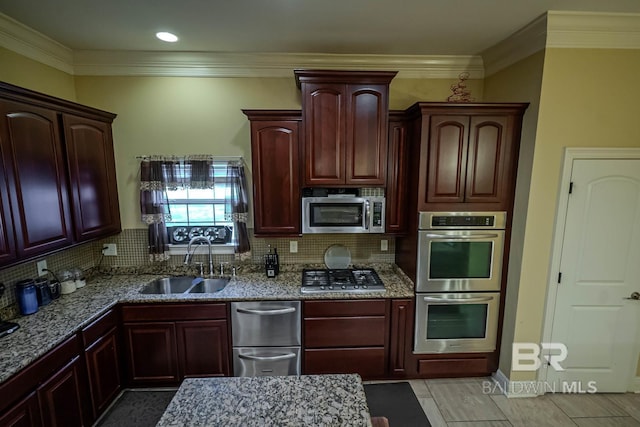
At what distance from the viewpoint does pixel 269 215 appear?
2691mm

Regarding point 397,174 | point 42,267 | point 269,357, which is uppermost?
point 397,174

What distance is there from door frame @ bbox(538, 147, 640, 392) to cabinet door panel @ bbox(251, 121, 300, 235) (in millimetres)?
2111

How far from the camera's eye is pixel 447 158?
2.41m

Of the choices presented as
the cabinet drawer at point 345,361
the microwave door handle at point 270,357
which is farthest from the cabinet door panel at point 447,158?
the microwave door handle at point 270,357

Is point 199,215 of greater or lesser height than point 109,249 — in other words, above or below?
above

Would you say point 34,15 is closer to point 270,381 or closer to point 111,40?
point 111,40

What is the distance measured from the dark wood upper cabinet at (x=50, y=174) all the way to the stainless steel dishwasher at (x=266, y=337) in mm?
1396

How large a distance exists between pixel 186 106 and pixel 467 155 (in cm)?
263

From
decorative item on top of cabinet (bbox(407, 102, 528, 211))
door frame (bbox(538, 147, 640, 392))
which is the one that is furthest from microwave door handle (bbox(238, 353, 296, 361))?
door frame (bbox(538, 147, 640, 392))

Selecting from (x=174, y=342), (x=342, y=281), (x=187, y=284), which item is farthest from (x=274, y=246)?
(x=174, y=342)

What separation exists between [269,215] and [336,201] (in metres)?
0.63

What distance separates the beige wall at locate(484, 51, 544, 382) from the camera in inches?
87.7

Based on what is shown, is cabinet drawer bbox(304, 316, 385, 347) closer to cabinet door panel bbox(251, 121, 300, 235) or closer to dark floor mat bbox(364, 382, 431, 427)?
dark floor mat bbox(364, 382, 431, 427)

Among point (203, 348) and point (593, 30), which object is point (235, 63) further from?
point (593, 30)
